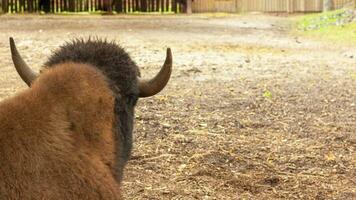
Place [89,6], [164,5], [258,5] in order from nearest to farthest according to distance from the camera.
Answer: [89,6] < [164,5] < [258,5]

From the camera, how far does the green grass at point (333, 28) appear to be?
1948cm

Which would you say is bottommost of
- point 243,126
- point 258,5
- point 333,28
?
point 243,126

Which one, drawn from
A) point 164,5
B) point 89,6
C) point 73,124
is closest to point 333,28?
point 164,5

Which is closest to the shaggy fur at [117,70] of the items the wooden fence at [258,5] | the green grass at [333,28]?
the green grass at [333,28]

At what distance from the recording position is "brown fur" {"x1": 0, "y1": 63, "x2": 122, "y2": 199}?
129 inches

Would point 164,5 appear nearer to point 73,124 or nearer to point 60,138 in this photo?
point 73,124

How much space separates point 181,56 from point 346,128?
6814 mm

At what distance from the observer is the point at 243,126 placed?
7.94 meters

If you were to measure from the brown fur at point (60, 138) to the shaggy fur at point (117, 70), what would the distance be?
123 mm

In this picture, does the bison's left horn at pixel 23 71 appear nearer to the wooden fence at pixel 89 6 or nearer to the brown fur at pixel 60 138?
the brown fur at pixel 60 138

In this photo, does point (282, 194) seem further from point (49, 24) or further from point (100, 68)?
point (49, 24)

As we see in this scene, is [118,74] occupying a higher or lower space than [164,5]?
lower

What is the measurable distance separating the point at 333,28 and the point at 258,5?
16.7 metres

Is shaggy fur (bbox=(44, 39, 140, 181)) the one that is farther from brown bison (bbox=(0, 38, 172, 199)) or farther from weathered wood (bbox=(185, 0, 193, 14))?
weathered wood (bbox=(185, 0, 193, 14))
